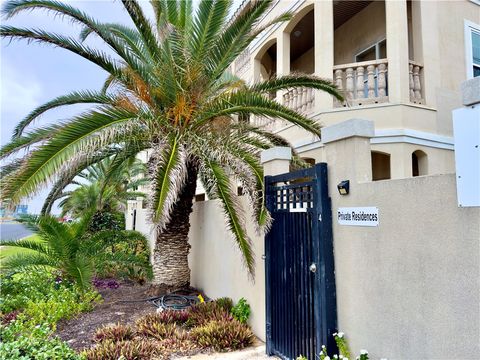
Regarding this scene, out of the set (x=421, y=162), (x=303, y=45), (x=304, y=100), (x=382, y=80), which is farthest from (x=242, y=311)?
(x=303, y=45)

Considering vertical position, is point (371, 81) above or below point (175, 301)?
above

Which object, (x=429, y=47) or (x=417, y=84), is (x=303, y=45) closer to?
(x=429, y=47)

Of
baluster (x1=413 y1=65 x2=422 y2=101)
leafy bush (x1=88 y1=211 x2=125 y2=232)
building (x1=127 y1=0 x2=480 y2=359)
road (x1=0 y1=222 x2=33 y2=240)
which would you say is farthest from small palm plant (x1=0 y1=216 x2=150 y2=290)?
baluster (x1=413 y1=65 x2=422 y2=101)

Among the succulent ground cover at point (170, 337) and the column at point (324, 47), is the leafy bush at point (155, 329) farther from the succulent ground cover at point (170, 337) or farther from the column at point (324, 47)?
the column at point (324, 47)

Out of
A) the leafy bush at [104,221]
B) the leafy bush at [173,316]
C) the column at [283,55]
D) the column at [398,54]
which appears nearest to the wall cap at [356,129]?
the leafy bush at [173,316]

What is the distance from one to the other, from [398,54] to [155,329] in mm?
7679

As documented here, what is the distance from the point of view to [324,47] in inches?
347

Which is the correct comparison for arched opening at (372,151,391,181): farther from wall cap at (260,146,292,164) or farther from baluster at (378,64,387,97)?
wall cap at (260,146,292,164)

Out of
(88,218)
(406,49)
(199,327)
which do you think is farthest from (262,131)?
(88,218)

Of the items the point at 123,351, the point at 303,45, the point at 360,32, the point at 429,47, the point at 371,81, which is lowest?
the point at 123,351

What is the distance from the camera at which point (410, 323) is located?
299cm

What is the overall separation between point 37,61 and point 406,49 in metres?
8.86

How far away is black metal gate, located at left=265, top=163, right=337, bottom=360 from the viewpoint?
3.88 m

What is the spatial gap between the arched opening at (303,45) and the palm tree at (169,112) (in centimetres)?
415
